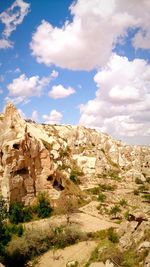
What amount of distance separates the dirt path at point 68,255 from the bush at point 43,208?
7.74 m

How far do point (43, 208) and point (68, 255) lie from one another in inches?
388

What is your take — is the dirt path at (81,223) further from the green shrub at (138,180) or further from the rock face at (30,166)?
the green shrub at (138,180)

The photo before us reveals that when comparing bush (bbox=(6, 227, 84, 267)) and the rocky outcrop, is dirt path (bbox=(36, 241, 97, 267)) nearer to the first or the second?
bush (bbox=(6, 227, 84, 267))

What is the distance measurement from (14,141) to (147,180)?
42823mm

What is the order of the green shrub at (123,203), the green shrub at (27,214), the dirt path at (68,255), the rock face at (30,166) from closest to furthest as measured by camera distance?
the dirt path at (68,255)
the green shrub at (27,214)
the rock face at (30,166)
the green shrub at (123,203)

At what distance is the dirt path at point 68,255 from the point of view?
27.9 m

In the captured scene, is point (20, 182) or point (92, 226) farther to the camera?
Result: point (20, 182)

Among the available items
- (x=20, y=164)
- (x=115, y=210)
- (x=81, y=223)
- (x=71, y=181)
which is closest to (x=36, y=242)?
(x=81, y=223)

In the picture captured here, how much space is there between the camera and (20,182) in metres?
40.1

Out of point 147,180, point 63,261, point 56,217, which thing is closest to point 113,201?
point 56,217

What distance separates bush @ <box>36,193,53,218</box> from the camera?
125 ft

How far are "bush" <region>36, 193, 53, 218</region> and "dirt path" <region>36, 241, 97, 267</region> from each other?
7739mm

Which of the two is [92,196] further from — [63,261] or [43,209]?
[63,261]

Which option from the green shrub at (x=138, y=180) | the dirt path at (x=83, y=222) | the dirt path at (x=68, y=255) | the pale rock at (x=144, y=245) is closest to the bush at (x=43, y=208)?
the dirt path at (x=83, y=222)
